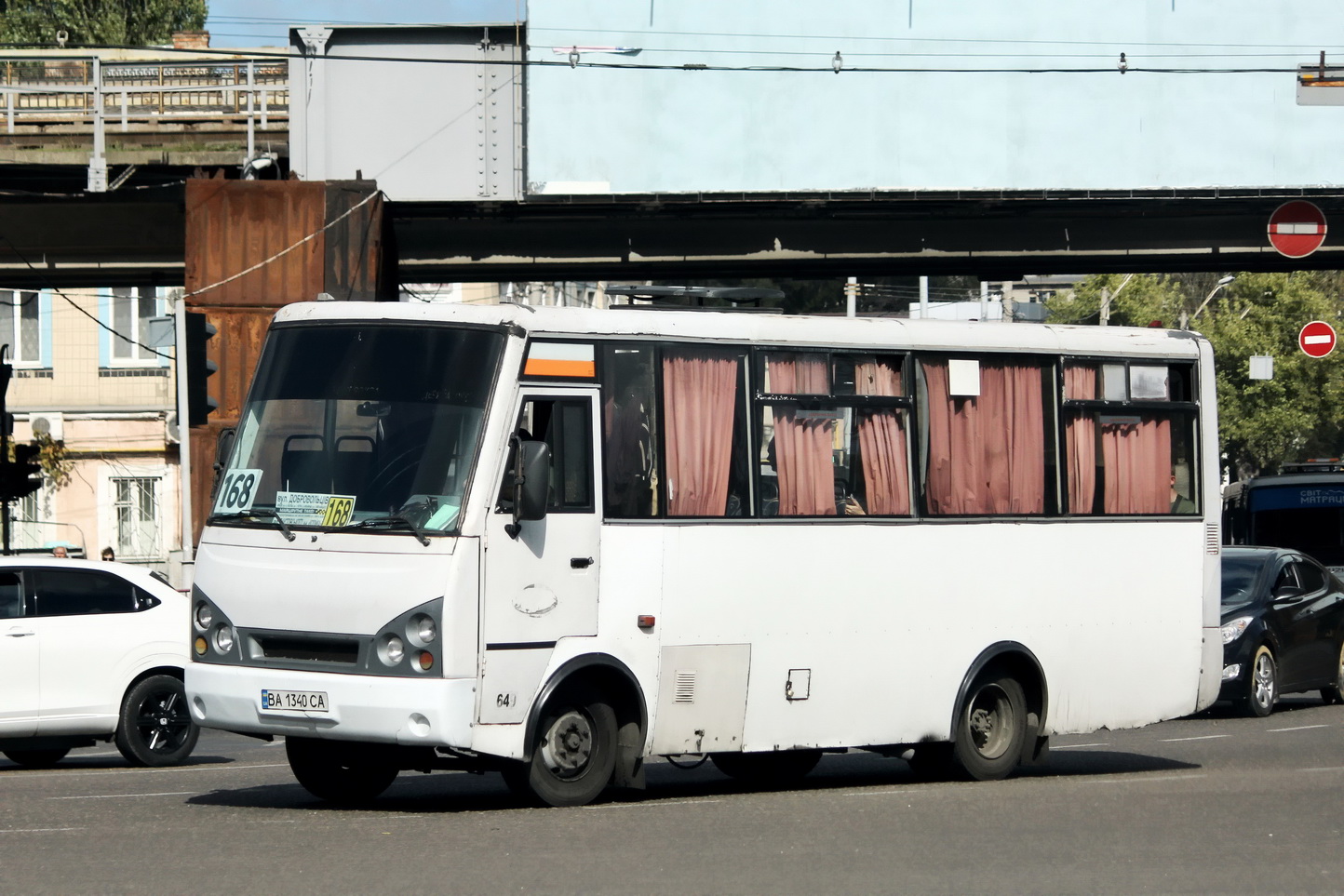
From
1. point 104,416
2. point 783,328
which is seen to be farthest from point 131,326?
point 783,328

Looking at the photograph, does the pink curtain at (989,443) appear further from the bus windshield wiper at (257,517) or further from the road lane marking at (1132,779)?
the bus windshield wiper at (257,517)

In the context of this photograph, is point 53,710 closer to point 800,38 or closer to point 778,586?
point 778,586

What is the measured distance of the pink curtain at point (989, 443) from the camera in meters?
12.7

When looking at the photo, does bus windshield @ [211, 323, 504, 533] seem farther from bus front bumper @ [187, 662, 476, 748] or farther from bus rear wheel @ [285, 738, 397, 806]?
bus rear wheel @ [285, 738, 397, 806]

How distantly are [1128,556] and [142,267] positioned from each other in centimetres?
2296

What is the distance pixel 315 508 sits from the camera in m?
10.5

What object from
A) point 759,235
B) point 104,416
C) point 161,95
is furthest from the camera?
point 104,416

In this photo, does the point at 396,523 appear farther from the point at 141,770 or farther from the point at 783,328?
the point at 141,770

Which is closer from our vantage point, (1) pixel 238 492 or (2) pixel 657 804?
(1) pixel 238 492

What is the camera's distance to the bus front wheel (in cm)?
1064

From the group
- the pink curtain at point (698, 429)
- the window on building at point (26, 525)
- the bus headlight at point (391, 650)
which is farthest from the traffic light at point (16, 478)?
the window on building at point (26, 525)

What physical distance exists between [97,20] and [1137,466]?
5262 cm

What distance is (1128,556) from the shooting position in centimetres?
1362

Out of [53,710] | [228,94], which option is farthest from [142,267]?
[53,710]
